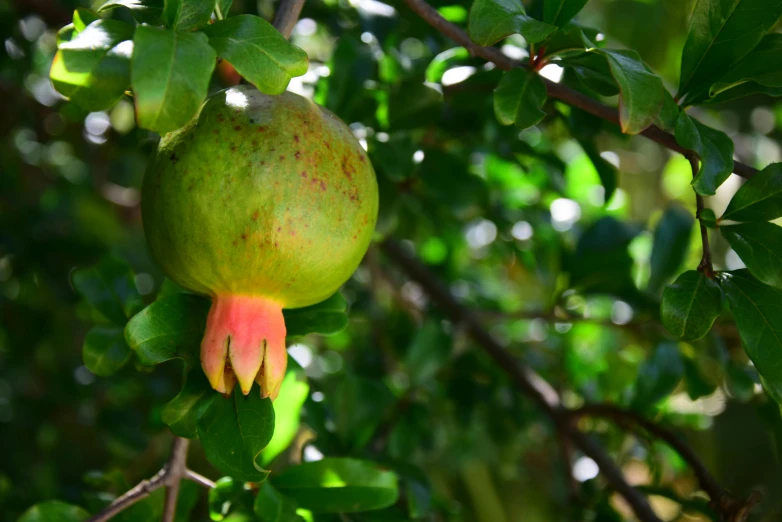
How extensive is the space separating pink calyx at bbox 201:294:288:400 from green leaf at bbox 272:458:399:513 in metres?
0.22

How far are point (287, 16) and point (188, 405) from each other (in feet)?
1.23

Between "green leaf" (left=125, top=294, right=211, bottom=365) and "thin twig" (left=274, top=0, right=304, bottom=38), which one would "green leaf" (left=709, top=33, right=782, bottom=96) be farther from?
"green leaf" (left=125, top=294, right=211, bottom=365)

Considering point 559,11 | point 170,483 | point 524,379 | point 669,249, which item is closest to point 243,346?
point 170,483

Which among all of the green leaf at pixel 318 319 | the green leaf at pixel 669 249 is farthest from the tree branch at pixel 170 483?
the green leaf at pixel 669 249

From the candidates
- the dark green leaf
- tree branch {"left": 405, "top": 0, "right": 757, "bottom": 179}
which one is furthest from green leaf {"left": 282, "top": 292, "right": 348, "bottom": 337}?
the dark green leaf

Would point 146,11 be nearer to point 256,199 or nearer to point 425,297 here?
point 256,199

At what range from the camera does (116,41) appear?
0.51 metres

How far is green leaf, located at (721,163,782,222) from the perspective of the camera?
2.10ft

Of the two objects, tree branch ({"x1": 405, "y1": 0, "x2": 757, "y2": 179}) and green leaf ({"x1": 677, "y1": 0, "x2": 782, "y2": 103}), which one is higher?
green leaf ({"x1": 677, "y1": 0, "x2": 782, "y2": 103})

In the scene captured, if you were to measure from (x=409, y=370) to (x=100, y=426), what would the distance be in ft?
2.45

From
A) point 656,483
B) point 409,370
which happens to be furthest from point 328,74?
point 656,483

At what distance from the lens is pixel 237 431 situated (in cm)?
63

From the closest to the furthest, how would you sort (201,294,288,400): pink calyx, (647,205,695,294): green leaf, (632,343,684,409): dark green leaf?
1. (201,294,288,400): pink calyx
2. (632,343,684,409): dark green leaf
3. (647,205,695,294): green leaf

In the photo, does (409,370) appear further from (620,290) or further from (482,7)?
(482,7)
